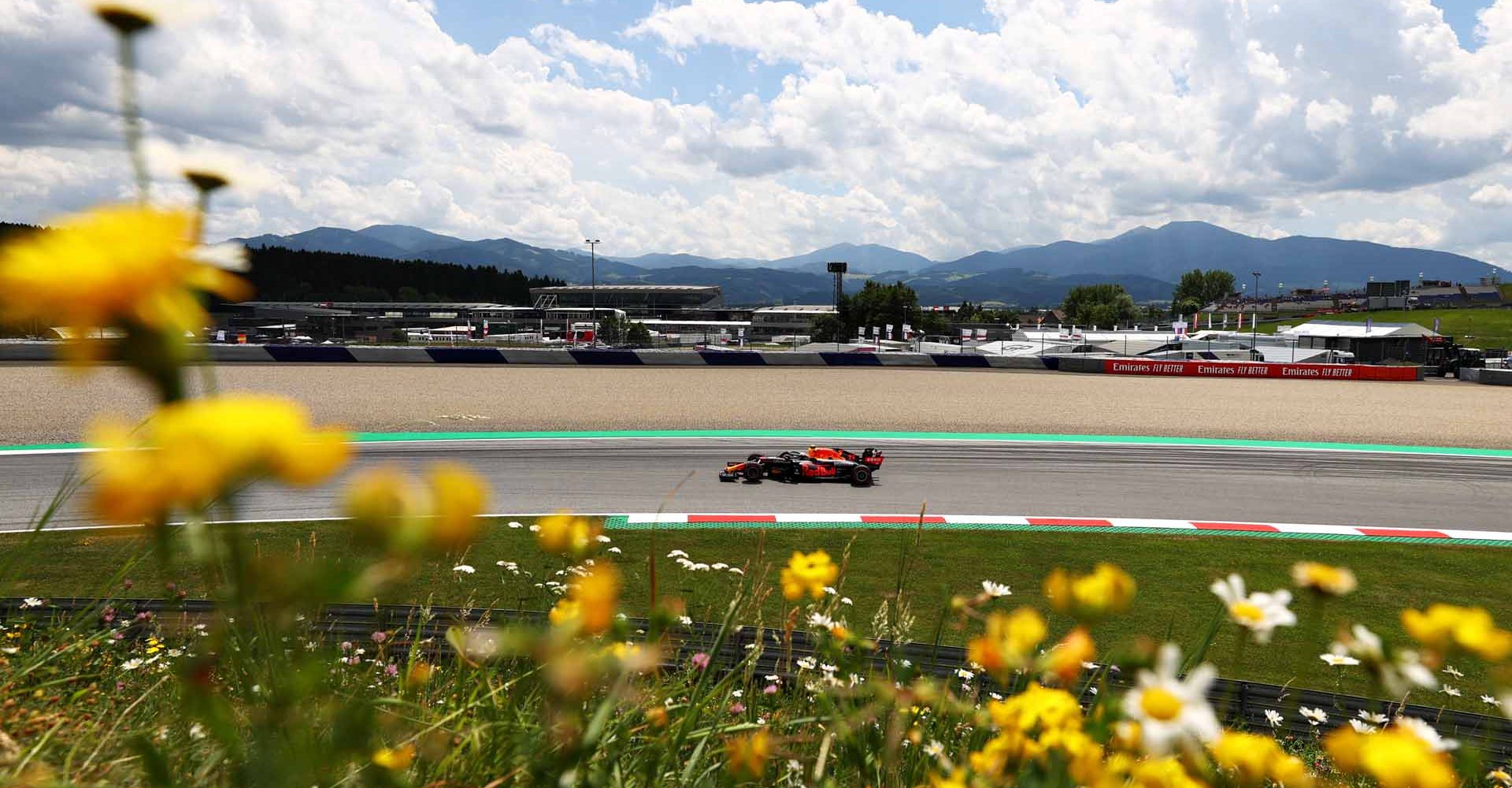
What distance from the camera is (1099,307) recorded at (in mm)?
150500

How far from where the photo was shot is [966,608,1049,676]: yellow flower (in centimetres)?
128

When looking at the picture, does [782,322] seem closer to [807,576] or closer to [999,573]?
[999,573]

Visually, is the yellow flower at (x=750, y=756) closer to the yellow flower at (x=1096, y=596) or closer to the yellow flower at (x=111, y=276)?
the yellow flower at (x=1096, y=596)

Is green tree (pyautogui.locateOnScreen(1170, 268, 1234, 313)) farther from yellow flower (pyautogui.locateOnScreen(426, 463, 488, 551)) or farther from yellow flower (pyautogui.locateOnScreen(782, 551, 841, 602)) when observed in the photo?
yellow flower (pyautogui.locateOnScreen(426, 463, 488, 551))

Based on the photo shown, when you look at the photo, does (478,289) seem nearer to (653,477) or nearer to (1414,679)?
(653,477)

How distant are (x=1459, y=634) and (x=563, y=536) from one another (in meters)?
1.08

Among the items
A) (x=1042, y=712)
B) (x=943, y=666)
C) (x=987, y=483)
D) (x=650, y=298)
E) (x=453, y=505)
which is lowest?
(x=987, y=483)

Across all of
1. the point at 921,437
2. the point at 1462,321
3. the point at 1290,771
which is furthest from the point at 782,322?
the point at 1290,771

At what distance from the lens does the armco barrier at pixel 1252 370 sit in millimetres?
36719

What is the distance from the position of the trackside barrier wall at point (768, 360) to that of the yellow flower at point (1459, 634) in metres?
35.4

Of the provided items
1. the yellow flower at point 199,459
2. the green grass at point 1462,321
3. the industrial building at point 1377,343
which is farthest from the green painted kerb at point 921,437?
the green grass at point 1462,321

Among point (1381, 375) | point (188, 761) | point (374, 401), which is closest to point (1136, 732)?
point (188, 761)

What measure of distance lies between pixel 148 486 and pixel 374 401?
82.6ft

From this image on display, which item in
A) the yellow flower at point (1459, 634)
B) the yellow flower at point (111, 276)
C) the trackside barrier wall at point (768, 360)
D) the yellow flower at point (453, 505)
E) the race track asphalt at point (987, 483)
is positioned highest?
the yellow flower at point (111, 276)
